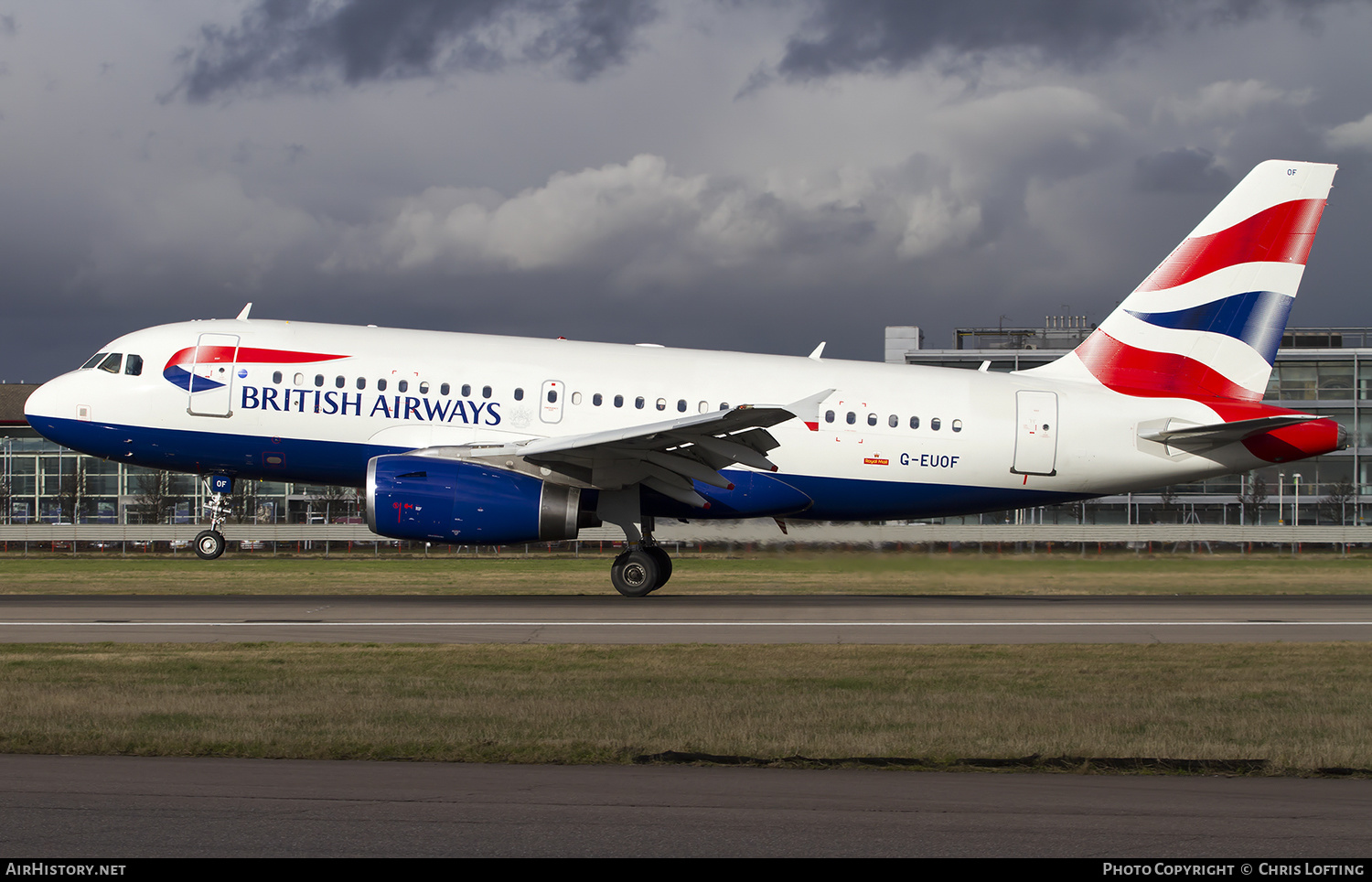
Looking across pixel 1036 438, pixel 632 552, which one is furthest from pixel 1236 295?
pixel 632 552

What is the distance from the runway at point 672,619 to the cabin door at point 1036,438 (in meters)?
2.72

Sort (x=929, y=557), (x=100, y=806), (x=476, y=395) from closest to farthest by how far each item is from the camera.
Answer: (x=100, y=806) < (x=476, y=395) < (x=929, y=557)

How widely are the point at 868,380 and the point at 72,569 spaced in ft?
90.1

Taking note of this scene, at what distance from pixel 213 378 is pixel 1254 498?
2356 inches

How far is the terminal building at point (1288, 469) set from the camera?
71.6m

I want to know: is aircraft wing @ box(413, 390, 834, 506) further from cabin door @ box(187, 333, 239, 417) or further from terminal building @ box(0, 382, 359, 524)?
terminal building @ box(0, 382, 359, 524)

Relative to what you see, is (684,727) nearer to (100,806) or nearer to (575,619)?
(100,806)

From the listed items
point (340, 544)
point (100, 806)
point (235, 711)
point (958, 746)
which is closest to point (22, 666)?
point (235, 711)

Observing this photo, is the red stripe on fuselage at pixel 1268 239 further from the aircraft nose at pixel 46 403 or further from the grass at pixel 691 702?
the aircraft nose at pixel 46 403

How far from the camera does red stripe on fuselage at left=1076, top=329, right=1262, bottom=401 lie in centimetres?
2512

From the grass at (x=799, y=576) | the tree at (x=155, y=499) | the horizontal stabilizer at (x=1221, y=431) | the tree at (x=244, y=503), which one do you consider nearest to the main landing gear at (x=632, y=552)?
the grass at (x=799, y=576)

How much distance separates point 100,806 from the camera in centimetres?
720

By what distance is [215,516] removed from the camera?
24938 millimetres

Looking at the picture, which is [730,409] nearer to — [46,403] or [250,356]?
[250,356]
